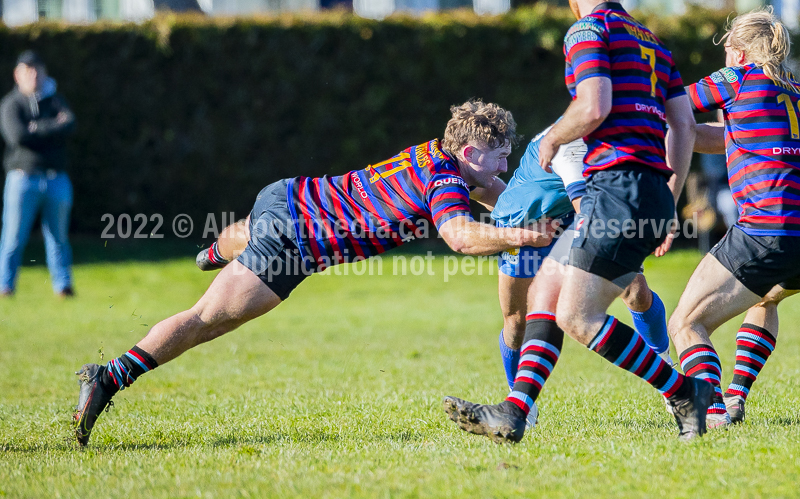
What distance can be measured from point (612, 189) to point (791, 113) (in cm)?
115

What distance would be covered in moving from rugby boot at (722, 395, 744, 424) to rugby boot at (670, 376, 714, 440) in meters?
0.69

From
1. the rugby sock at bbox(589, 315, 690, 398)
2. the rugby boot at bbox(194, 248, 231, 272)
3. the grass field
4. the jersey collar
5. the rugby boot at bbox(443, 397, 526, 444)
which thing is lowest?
the grass field

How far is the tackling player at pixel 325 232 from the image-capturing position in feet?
13.7

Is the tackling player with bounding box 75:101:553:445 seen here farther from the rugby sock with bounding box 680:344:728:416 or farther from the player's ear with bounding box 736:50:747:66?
the rugby sock with bounding box 680:344:728:416

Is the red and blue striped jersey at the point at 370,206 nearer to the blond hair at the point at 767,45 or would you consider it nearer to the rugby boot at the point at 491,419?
the rugby boot at the point at 491,419

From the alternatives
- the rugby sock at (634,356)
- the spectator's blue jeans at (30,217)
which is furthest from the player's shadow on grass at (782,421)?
the spectator's blue jeans at (30,217)

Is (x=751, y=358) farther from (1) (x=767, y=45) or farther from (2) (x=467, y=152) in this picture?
(2) (x=467, y=152)

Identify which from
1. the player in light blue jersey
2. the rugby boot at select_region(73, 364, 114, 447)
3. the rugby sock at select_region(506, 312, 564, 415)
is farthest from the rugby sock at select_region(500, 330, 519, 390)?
the rugby boot at select_region(73, 364, 114, 447)

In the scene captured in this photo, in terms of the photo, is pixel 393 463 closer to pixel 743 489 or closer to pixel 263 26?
pixel 743 489

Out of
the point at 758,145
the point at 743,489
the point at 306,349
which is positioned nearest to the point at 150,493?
the point at 743,489

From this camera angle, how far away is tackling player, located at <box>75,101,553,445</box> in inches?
165

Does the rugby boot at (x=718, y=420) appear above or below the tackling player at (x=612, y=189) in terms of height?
below

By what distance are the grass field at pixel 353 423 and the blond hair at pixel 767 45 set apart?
1674 millimetres

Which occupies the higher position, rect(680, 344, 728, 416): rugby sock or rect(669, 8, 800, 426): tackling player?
rect(669, 8, 800, 426): tackling player
